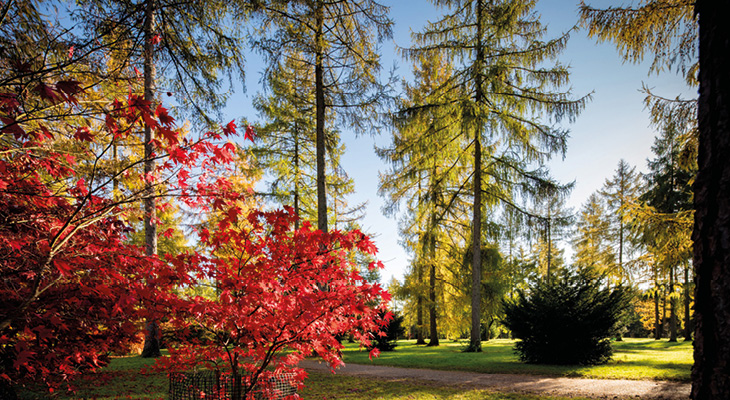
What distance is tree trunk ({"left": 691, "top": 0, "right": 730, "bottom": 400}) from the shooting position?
1.42m

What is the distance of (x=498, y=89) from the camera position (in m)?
12.0

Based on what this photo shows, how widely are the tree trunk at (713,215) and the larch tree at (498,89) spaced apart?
34.5 ft

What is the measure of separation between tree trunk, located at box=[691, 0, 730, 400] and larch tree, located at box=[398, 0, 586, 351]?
34.5ft

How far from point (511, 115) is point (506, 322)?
7465mm

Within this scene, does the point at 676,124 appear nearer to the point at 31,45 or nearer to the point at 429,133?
the point at 429,133

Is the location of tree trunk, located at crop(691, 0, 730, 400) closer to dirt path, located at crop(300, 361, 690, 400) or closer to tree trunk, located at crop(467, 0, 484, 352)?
dirt path, located at crop(300, 361, 690, 400)

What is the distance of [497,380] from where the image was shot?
757cm

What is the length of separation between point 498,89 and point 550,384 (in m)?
9.52

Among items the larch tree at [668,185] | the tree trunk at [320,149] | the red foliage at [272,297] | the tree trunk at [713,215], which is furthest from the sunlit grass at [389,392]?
the larch tree at [668,185]

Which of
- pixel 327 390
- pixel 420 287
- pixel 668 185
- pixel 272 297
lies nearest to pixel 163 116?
pixel 272 297

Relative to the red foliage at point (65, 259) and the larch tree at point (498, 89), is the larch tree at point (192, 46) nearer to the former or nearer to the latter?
the red foliage at point (65, 259)

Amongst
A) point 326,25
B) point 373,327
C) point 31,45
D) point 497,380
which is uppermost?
point 326,25

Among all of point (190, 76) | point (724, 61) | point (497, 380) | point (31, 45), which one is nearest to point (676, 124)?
point (497, 380)

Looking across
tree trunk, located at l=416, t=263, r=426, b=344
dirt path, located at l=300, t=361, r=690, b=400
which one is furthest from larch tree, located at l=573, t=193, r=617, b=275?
dirt path, located at l=300, t=361, r=690, b=400
